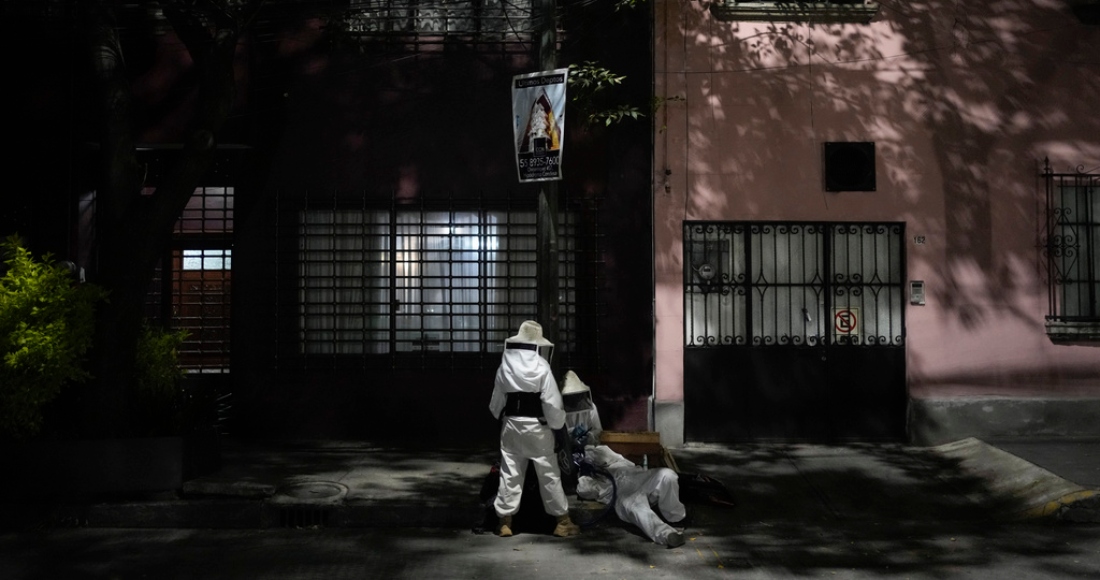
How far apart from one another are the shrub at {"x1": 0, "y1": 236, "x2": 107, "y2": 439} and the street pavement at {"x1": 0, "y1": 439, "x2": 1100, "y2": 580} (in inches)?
34.3

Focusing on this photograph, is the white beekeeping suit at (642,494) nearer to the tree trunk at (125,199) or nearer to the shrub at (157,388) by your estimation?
the shrub at (157,388)

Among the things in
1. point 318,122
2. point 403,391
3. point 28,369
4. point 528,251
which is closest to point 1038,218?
point 528,251

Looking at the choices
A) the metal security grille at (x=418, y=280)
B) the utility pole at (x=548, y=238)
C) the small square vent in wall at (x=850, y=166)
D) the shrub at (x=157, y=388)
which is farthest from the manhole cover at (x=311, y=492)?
the small square vent in wall at (x=850, y=166)

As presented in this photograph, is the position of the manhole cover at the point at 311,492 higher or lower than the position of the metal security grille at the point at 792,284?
lower

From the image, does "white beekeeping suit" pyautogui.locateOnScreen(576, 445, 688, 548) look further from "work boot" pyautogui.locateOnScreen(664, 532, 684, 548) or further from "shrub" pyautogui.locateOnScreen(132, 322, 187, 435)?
"shrub" pyautogui.locateOnScreen(132, 322, 187, 435)

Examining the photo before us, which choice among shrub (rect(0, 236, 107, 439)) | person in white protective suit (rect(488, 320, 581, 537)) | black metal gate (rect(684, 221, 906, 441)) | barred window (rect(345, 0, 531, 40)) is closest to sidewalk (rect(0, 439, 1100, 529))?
black metal gate (rect(684, 221, 906, 441))

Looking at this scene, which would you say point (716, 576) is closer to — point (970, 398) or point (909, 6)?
point (970, 398)

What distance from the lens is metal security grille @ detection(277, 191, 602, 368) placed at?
1157 cm

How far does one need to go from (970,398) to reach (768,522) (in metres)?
4.23

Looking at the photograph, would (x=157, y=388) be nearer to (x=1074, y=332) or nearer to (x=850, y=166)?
(x=850, y=166)

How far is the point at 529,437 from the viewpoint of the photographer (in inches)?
312

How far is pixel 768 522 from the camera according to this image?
8.56 meters

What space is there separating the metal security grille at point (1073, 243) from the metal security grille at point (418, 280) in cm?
544

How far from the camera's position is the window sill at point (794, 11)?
11508 millimetres
